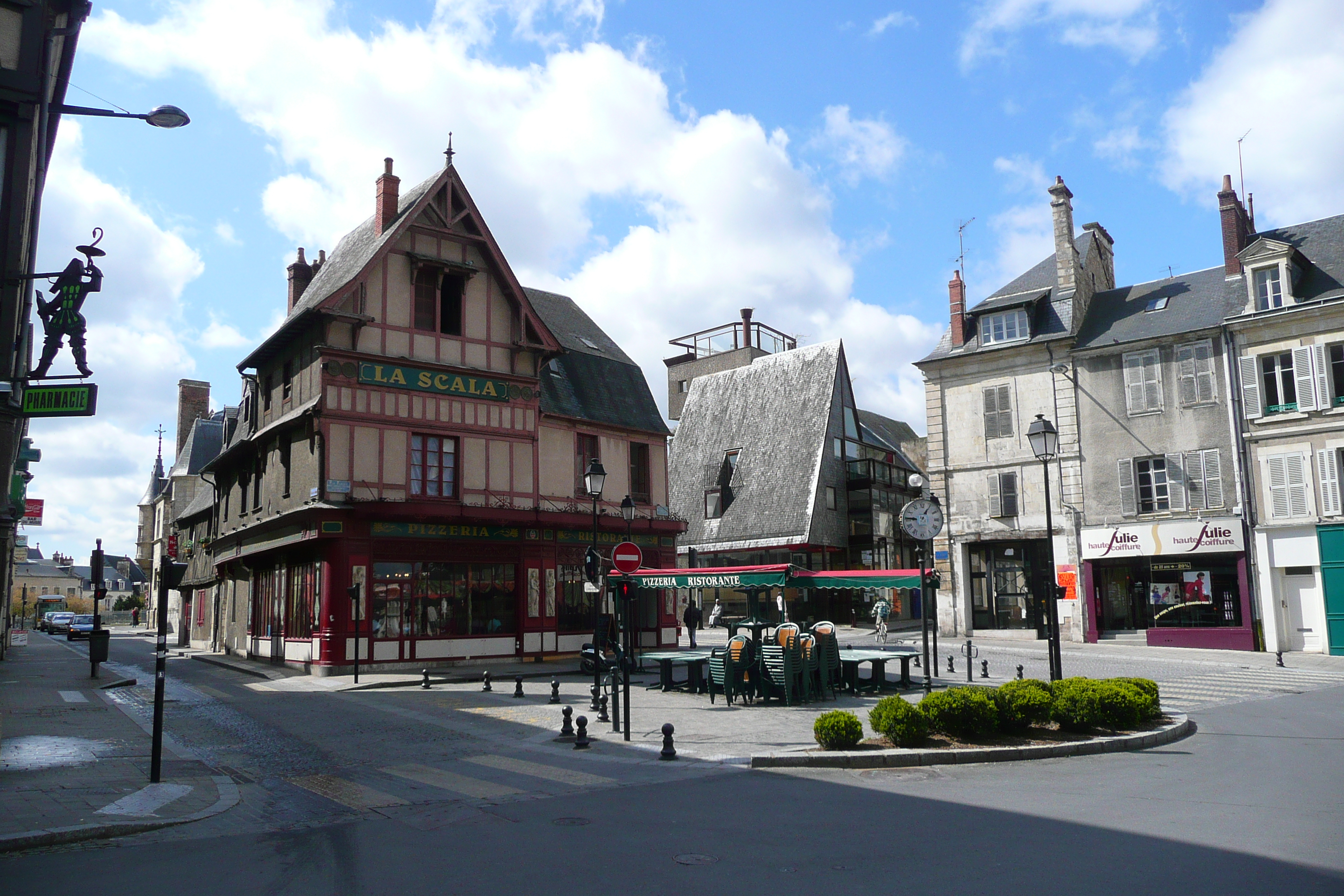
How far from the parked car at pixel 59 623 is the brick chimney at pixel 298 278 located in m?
34.0

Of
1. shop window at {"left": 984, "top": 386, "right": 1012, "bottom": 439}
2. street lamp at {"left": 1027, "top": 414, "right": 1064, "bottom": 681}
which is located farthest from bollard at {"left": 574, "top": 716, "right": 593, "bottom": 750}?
shop window at {"left": 984, "top": 386, "right": 1012, "bottom": 439}

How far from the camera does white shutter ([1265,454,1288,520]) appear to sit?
26188 millimetres

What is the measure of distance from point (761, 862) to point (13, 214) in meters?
9.69

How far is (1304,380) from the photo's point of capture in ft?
85.1

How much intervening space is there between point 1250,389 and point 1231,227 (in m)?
5.58

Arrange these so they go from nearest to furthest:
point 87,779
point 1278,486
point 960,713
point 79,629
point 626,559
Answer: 1. point 87,779
2. point 960,713
3. point 626,559
4. point 1278,486
5. point 79,629

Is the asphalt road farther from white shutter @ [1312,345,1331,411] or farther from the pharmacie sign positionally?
white shutter @ [1312,345,1331,411]

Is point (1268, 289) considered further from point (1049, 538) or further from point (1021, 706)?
point (1021, 706)

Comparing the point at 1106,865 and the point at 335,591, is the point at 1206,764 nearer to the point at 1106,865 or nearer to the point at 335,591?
the point at 1106,865

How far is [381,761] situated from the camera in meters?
11.0

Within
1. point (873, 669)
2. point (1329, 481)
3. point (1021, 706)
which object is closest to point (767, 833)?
point (1021, 706)

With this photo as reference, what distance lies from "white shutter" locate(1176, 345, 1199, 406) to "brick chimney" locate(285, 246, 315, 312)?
82.0 ft

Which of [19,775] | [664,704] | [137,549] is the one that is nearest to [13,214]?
[19,775]

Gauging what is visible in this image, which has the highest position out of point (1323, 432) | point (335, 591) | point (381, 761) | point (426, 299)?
point (426, 299)
